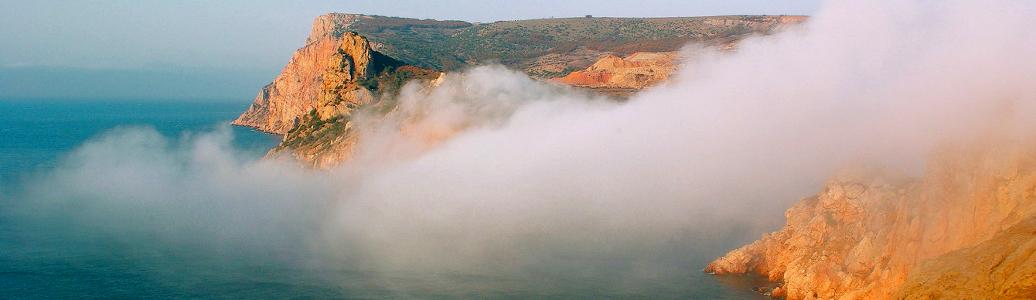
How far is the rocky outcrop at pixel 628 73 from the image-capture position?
3885 inches

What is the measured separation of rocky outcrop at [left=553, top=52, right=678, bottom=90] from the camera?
98.7 metres

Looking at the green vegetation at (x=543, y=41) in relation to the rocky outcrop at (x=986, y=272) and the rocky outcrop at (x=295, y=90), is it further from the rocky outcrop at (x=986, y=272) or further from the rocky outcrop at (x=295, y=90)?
the rocky outcrop at (x=986, y=272)

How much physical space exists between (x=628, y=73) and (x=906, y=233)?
7309cm

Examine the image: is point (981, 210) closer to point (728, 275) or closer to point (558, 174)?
point (728, 275)

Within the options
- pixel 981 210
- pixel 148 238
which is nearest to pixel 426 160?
pixel 148 238

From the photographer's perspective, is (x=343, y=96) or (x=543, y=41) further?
(x=543, y=41)

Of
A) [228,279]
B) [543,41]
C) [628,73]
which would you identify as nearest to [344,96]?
[628,73]

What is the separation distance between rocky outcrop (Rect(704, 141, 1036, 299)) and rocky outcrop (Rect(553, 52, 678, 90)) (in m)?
55.1

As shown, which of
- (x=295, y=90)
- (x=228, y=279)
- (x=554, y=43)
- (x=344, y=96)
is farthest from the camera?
(x=554, y=43)

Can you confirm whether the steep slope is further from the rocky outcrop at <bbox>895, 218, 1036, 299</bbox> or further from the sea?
the rocky outcrop at <bbox>895, 218, 1036, 299</bbox>

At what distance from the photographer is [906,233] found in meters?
31.4

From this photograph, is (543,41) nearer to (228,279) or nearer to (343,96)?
(343,96)

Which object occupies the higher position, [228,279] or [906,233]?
[906,233]

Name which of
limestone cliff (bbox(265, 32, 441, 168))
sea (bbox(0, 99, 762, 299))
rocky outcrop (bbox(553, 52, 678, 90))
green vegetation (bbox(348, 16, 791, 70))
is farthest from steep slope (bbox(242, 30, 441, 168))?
green vegetation (bbox(348, 16, 791, 70))
